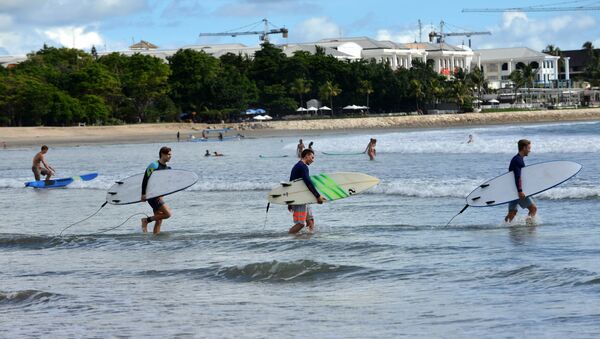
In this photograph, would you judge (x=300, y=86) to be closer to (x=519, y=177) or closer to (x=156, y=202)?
(x=156, y=202)

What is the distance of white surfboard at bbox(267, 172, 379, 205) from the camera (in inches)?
537

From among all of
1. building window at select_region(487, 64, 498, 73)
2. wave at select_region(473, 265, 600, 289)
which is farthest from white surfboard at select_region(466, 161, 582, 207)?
building window at select_region(487, 64, 498, 73)

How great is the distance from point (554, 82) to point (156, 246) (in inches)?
6884

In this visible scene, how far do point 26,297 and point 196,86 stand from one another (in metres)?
94.2

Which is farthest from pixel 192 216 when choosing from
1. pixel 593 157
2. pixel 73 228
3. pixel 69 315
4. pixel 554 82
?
pixel 554 82

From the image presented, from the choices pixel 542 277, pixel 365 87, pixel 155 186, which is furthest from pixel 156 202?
pixel 365 87

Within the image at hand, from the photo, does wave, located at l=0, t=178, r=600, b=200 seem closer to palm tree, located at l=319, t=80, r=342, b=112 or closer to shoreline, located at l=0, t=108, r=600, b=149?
shoreline, located at l=0, t=108, r=600, b=149

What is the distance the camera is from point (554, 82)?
593ft

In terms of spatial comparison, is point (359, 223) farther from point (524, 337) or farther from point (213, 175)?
point (213, 175)

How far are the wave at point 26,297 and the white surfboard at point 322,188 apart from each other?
435cm

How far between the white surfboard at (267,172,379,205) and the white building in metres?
177

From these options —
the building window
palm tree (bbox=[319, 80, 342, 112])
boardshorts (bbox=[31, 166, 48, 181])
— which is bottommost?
boardshorts (bbox=[31, 166, 48, 181])

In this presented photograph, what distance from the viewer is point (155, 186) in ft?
48.0

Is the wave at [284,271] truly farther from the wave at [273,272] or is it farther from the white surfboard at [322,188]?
the white surfboard at [322,188]
